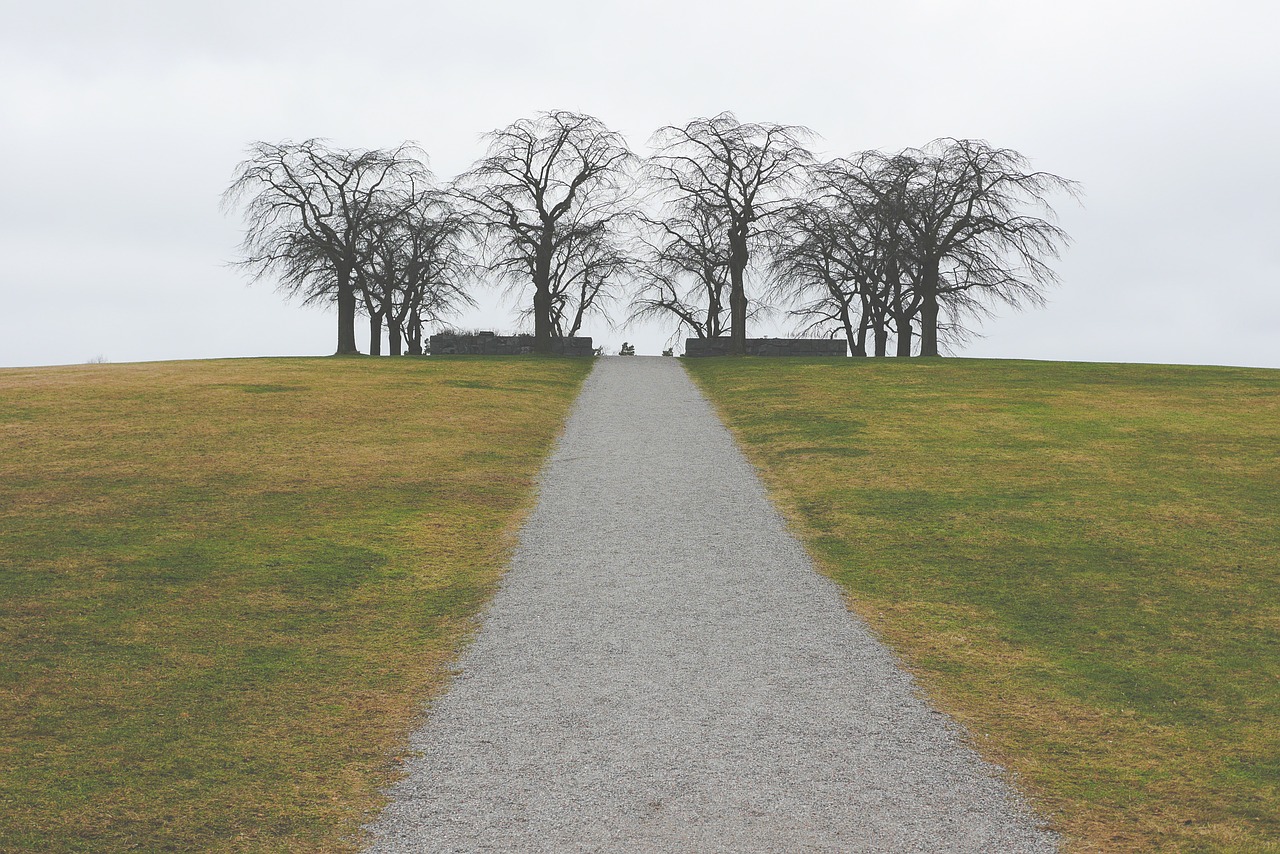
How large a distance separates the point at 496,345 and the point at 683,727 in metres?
39.8

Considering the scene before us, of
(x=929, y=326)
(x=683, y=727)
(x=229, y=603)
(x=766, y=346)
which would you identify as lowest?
(x=683, y=727)

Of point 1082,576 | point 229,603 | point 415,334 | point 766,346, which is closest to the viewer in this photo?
point 229,603

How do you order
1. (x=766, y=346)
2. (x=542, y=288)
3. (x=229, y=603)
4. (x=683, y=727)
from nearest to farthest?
(x=683, y=727) → (x=229, y=603) → (x=542, y=288) → (x=766, y=346)

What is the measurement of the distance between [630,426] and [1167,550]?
38.0 ft

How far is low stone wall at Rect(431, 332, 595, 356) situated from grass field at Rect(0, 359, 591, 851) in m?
21.8

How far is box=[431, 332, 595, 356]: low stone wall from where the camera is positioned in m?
44.5

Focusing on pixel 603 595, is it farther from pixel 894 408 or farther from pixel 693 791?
pixel 894 408

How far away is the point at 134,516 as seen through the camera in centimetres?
1366

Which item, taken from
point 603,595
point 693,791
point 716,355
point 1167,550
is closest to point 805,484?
point 1167,550

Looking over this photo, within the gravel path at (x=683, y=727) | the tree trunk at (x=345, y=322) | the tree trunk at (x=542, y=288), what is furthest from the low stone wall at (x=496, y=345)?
the gravel path at (x=683, y=727)

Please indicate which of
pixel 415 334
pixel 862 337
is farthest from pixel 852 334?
pixel 415 334

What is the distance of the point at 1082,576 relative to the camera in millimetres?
11484

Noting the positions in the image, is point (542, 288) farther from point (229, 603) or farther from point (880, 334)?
point (229, 603)

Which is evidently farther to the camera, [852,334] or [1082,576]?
[852,334]
